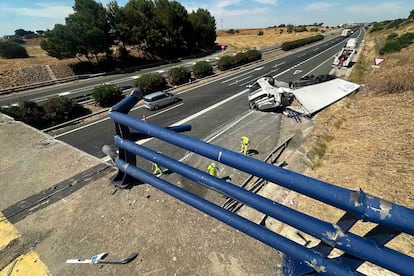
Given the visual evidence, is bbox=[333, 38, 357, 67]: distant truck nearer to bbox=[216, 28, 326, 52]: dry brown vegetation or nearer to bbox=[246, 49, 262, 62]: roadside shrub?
bbox=[246, 49, 262, 62]: roadside shrub

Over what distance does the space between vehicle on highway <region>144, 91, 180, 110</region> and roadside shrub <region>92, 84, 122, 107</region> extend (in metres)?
4.71

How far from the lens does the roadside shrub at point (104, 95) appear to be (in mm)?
23953

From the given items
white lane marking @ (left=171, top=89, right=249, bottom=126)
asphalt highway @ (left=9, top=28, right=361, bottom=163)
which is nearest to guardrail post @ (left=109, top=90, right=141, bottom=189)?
asphalt highway @ (left=9, top=28, right=361, bottom=163)

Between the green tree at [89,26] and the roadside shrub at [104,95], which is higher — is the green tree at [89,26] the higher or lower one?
the higher one

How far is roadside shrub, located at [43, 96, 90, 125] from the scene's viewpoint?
20.4m

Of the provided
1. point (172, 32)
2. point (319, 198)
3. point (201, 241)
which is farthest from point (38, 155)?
point (172, 32)

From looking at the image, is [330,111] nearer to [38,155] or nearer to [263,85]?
[263,85]

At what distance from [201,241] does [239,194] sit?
0.90m

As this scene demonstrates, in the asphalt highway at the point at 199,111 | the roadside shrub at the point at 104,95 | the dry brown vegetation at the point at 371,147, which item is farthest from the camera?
the roadside shrub at the point at 104,95

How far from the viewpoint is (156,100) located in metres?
22.6

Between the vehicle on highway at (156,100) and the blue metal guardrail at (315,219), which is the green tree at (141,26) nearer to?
the vehicle on highway at (156,100)

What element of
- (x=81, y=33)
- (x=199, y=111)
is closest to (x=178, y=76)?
(x=199, y=111)

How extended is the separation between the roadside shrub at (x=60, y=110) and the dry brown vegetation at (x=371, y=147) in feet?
67.6

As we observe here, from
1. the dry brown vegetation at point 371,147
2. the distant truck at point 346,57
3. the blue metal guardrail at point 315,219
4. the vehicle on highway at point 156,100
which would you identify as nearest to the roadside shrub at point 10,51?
the vehicle on highway at point 156,100
